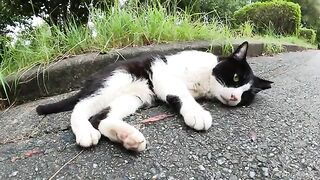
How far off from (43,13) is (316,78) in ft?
14.5

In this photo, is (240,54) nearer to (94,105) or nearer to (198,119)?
(198,119)

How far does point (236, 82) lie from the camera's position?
8.21 ft

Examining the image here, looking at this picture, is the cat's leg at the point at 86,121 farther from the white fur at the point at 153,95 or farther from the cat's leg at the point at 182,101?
the cat's leg at the point at 182,101

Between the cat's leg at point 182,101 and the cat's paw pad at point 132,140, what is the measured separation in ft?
1.24

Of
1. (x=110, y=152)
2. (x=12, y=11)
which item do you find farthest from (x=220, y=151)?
(x=12, y=11)

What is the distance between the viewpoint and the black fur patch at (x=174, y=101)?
222cm

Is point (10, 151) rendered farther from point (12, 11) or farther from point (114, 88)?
point (12, 11)

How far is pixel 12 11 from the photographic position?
645 centimetres

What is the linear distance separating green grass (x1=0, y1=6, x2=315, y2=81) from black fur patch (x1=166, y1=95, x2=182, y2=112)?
4.35ft

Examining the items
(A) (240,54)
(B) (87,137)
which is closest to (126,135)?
(B) (87,137)

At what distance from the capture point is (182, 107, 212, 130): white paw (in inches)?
78.9

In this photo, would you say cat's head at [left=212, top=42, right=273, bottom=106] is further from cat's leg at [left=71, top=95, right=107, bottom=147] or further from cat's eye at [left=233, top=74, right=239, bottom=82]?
cat's leg at [left=71, top=95, right=107, bottom=147]

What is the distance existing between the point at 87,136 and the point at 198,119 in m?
0.61

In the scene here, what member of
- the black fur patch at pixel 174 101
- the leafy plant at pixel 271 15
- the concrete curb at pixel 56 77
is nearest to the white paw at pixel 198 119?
the black fur patch at pixel 174 101
